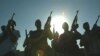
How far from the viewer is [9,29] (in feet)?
31.0

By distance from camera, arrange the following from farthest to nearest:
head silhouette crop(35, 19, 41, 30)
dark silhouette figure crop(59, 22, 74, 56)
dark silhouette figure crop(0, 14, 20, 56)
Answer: head silhouette crop(35, 19, 41, 30), dark silhouette figure crop(59, 22, 74, 56), dark silhouette figure crop(0, 14, 20, 56)

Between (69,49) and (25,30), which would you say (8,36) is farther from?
(69,49)

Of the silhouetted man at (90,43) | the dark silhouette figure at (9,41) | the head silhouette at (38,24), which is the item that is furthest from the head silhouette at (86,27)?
the dark silhouette figure at (9,41)

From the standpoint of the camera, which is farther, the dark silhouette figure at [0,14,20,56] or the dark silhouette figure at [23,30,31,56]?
the dark silhouette figure at [23,30,31,56]

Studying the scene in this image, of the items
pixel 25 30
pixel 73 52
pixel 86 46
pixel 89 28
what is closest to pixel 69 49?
pixel 73 52

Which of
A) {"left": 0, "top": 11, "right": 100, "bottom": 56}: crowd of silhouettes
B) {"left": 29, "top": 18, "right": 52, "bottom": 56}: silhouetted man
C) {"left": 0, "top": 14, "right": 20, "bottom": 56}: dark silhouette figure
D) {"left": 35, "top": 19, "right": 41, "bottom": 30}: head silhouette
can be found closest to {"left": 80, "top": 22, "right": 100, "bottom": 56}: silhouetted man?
{"left": 0, "top": 11, "right": 100, "bottom": 56}: crowd of silhouettes

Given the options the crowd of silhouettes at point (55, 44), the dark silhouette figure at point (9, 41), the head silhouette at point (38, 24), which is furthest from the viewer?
the head silhouette at point (38, 24)

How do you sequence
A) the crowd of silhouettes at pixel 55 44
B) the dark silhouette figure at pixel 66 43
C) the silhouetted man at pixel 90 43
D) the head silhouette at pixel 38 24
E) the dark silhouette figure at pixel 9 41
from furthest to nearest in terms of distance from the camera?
the head silhouette at pixel 38 24 < the silhouetted man at pixel 90 43 < the dark silhouette figure at pixel 66 43 < the crowd of silhouettes at pixel 55 44 < the dark silhouette figure at pixel 9 41

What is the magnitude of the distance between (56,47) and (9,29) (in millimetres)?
2432

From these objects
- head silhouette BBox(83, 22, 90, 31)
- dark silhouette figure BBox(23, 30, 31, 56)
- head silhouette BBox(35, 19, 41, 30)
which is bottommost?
dark silhouette figure BBox(23, 30, 31, 56)

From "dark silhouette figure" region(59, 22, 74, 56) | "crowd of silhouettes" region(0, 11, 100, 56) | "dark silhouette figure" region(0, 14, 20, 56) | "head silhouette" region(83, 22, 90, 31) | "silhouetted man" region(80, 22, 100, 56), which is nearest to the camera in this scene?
"dark silhouette figure" region(0, 14, 20, 56)

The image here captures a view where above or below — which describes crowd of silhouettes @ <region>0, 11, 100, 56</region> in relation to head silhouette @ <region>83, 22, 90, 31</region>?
below

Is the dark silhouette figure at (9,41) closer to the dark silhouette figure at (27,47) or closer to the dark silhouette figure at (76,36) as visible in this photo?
the dark silhouette figure at (27,47)

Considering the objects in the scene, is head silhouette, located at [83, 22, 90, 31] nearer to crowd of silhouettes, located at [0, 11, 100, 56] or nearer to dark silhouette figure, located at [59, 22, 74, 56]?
crowd of silhouettes, located at [0, 11, 100, 56]
